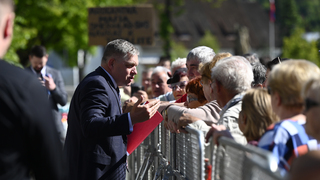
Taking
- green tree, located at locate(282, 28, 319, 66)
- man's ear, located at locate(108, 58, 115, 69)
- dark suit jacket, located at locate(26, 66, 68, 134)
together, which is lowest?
green tree, located at locate(282, 28, 319, 66)

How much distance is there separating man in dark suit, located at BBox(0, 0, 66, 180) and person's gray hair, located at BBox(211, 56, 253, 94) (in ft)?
5.95

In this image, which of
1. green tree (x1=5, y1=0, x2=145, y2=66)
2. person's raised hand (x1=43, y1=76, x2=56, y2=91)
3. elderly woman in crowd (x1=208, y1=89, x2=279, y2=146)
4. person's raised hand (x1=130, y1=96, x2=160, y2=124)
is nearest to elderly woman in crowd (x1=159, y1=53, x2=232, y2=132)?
person's raised hand (x1=130, y1=96, x2=160, y2=124)

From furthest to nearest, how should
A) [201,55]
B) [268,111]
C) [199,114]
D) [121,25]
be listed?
[121,25] → [201,55] → [199,114] → [268,111]

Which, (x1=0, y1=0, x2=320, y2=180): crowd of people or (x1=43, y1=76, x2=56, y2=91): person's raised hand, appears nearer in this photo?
(x1=0, y1=0, x2=320, y2=180): crowd of people

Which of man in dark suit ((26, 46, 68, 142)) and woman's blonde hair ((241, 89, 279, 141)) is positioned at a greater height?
woman's blonde hair ((241, 89, 279, 141))

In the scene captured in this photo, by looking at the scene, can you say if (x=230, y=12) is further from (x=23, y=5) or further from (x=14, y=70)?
(x=14, y=70)

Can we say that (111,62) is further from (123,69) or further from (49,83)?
(49,83)

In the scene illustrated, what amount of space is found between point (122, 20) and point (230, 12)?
203ft

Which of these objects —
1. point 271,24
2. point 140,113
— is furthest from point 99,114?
point 271,24

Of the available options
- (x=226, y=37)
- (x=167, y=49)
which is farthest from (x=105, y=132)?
(x=226, y=37)

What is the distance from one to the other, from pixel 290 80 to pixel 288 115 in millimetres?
206

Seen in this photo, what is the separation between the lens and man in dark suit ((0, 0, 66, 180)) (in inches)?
75.9

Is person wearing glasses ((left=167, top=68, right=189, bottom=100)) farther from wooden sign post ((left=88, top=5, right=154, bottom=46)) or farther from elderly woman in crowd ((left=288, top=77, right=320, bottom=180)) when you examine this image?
wooden sign post ((left=88, top=5, right=154, bottom=46))

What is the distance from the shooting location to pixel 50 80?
23.4ft
